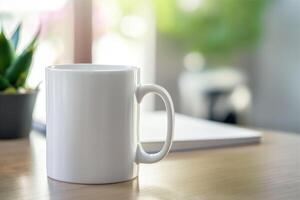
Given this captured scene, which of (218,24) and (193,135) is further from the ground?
(218,24)

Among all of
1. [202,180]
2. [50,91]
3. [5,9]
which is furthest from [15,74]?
[5,9]

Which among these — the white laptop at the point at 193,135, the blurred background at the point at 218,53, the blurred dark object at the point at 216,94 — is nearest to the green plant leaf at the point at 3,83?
the white laptop at the point at 193,135

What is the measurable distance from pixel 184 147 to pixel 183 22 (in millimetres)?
1875

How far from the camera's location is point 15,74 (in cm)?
88

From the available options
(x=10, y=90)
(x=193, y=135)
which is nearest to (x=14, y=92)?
(x=10, y=90)

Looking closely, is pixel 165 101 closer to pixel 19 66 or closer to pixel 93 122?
pixel 93 122

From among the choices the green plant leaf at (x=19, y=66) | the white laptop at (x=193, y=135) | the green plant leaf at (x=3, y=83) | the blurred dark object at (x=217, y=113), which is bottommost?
the blurred dark object at (x=217, y=113)

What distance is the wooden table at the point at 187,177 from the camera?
1.90 ft

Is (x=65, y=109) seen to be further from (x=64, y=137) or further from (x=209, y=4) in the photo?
(x=209, y=4)

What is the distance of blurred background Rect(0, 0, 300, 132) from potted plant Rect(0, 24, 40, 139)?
5.04ft

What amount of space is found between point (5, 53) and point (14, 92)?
0.06 metres

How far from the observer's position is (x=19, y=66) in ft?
2.87

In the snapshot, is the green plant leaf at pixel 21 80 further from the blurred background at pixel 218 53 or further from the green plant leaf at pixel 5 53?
the blurred background at pixel 218 53

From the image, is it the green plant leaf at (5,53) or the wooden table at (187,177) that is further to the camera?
the green plant leaf at (5,53)
